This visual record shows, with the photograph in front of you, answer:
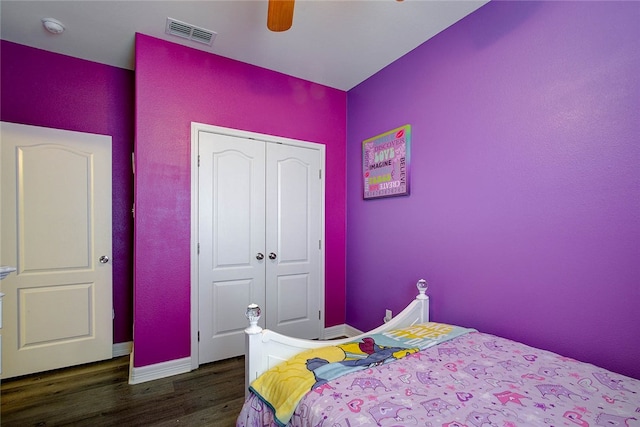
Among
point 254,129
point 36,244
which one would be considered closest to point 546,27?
point 254,129

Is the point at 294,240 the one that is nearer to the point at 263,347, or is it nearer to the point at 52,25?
the point at 263,347

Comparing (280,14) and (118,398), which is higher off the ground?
(280,14)

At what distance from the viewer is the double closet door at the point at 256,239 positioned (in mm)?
2607

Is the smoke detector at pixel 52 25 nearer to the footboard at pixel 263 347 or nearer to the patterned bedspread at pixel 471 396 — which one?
the footboard at pixel 263 347

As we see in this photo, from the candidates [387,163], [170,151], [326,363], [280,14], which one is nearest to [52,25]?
[170,151]

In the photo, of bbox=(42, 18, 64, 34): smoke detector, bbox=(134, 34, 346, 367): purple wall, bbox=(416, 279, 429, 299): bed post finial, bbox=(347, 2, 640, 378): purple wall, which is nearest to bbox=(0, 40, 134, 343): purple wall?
bbox=(42, 18, 64, 34): smoke detector

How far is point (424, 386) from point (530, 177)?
1308mm

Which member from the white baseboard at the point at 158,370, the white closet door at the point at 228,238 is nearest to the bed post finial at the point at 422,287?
the white closet door at the point at 228,238

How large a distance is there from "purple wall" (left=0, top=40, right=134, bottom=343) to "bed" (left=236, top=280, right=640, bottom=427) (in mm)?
2063

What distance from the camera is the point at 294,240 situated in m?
3.03

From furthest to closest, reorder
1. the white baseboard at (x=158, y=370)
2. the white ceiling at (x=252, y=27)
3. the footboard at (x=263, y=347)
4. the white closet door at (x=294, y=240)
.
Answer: the white closet door at (x=294, y=240) < the white baseboard at (x=158, y=370) < the white ceiling at (x=252, y=27) < the footboard at (x=263, y=347)

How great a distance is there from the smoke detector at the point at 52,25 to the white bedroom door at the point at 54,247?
2.43 feet

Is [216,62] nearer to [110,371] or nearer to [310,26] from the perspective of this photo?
[310,26]

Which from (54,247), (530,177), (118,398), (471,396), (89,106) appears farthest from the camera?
(89,106)
